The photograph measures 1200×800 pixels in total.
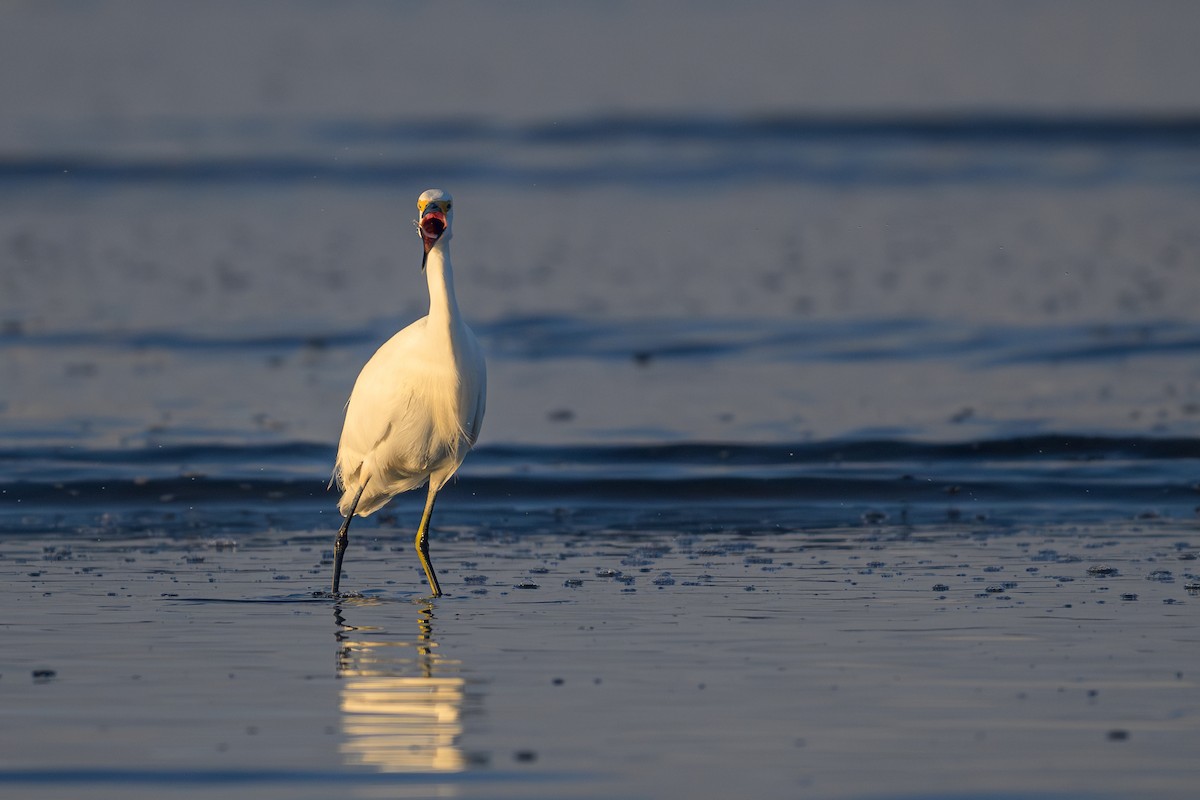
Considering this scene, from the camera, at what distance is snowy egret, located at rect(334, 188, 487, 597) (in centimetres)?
969

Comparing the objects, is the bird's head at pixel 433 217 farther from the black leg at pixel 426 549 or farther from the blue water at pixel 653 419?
the blue water at pixel 653 419

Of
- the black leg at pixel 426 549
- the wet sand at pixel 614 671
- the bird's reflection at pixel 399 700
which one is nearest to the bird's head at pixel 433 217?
the black leg at pixel 426 549

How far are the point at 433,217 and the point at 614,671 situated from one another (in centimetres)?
316

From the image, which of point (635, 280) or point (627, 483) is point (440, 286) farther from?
point (635, 280)

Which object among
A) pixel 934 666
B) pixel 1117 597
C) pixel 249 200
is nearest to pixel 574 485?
pixel 1117 597

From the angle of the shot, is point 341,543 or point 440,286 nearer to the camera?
point 440,286

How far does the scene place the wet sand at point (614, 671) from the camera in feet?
19.9

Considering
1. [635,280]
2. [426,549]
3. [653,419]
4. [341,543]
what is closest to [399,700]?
[426,549]

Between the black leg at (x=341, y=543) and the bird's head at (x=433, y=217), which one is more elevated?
the bird's head at (x=433, y=217)

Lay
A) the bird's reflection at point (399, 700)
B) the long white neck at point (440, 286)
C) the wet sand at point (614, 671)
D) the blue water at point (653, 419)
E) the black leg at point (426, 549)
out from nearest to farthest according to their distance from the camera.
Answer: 1. the wet sand at point (614, 671)
2. the bird's reflection at point (399, 700)
3. the black leg at point (426, 549)
4. the long white neck at point (440, 286)
5. the blue water at point (653, 419)

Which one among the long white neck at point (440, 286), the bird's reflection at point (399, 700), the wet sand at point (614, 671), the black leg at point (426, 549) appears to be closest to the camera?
the wet sand at point (614, 671)

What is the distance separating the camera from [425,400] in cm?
998

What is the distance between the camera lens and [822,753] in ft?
20.5

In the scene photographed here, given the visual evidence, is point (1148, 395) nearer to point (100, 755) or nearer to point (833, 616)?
point (833, 616)
